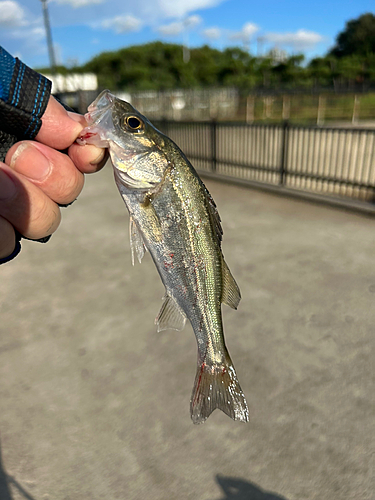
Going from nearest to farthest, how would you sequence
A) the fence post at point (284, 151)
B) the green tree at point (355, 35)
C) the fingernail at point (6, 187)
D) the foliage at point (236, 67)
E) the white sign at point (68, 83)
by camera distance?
the fingernail at point (6, 187)
the white sign at point (68, 83)
the fence post at point (284, 151)
the foliage at point (236, 67)
the green tree at point (355, 35)

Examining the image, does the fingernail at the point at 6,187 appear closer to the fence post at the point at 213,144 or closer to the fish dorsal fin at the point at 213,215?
the fish dorsal fin at the point at 213,215

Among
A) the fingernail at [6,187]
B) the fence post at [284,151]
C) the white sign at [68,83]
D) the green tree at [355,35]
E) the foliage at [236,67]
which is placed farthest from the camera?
the green tree at [355,35]

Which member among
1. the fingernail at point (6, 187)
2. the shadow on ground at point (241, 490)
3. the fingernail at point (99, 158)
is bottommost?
the shadow on ground at point (241, 490)

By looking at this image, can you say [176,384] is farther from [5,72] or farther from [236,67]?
[236,67]

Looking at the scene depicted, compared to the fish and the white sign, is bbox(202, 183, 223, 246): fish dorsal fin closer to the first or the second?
the fish

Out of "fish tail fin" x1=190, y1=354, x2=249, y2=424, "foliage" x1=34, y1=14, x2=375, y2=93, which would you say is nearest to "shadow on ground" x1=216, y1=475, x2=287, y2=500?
"fish tail fin" x1=190, y1=354, x2=249, y2=424

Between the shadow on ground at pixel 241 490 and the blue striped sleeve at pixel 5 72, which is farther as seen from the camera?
the shadow on ground at pixel 241 490

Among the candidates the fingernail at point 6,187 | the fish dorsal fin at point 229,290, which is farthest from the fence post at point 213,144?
the fingernail at point 6,187
